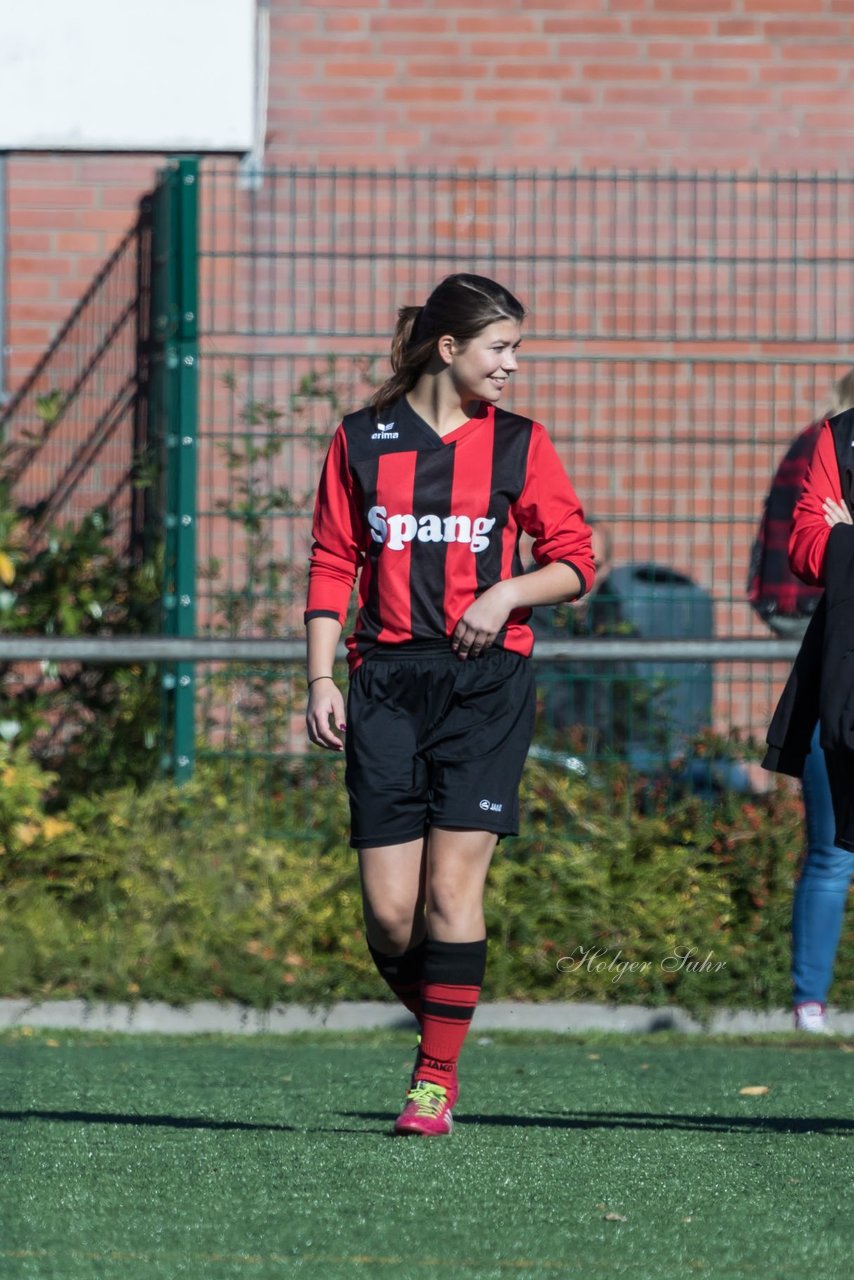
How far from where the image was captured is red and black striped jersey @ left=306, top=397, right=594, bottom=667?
4.21 metres

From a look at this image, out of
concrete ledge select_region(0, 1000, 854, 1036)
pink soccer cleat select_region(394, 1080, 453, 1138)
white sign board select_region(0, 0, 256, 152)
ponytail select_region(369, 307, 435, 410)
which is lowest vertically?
concrete ledge select_region(0, 1000, 854, 1036)

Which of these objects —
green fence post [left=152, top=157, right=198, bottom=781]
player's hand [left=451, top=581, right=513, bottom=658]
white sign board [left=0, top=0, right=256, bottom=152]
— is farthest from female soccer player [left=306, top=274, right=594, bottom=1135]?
white sign board [left=0, top=0, right=256, bottom=152]

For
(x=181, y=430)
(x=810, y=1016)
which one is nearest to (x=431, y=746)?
(x=810, y=1016)

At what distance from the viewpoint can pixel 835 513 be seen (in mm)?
4184

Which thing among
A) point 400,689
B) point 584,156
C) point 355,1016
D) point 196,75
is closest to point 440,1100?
point 400,689

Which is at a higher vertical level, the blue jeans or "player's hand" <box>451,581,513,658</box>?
"player's hand" <box>451,581,513,658</box>

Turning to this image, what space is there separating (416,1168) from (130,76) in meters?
6.58

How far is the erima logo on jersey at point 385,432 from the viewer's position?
4.31m

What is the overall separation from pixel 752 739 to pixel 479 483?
2.85m

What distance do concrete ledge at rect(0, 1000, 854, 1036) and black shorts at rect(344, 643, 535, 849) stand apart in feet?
7.34

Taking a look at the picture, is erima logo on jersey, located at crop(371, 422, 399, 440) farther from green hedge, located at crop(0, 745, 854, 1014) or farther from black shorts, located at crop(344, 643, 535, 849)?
green hedge, located at crop(0, 745, 854, 1014)

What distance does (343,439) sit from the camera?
436cm

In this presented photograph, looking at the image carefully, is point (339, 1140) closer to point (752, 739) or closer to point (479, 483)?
point (479, 483)

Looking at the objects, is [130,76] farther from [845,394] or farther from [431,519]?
[431,519]
